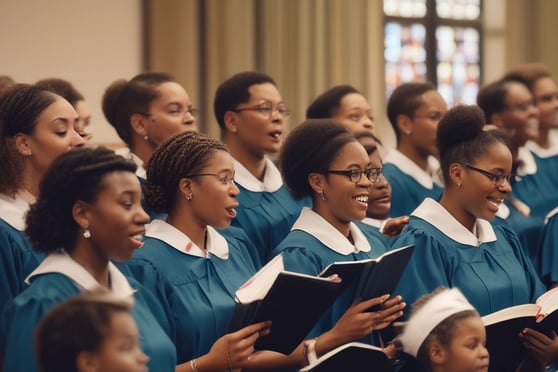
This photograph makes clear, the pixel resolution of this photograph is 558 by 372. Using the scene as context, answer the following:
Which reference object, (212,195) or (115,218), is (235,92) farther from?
(115,218)

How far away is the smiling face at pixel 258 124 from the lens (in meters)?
4.95

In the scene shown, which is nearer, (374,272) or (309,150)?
(374,272)

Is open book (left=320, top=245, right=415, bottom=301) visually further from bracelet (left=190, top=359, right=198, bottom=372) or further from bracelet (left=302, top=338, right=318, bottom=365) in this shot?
bracelet (left=190, top=359, right=198, bottom=372)

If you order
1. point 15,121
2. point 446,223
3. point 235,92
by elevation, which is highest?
point 15,121

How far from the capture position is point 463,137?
4457 mm

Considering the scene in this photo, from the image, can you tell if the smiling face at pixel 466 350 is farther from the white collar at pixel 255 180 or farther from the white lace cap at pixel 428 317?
the white collar at pixel 255 180

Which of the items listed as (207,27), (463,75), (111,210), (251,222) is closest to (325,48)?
(207,27)

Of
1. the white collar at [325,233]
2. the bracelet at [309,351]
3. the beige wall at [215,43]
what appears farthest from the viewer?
the beige wall at [215,43]

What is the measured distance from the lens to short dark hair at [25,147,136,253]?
10.2ft

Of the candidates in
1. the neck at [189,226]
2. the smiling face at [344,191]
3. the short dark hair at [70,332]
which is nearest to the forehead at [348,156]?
the smiling face at [344,191]

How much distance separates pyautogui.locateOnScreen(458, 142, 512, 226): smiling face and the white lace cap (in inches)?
28.6

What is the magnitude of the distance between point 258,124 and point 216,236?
117 cm

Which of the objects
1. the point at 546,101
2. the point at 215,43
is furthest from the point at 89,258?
the point at 215,43

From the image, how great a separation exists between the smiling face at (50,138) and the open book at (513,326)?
149 centimetres
